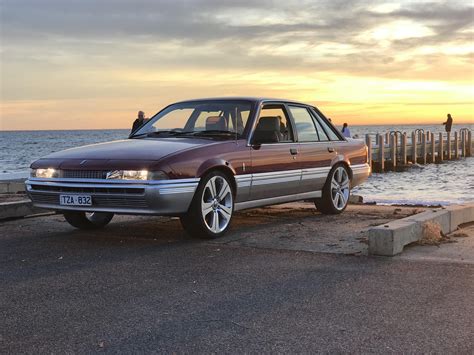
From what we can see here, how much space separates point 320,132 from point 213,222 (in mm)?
2756

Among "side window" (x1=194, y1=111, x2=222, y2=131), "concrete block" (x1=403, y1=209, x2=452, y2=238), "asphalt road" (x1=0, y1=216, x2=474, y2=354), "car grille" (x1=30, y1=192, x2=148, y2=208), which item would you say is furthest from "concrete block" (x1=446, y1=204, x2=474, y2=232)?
"car grille" (x1=30, y1=192, x2=148, y2=208)

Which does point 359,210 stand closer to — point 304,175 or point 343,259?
point 304,175

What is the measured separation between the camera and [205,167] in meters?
6.88

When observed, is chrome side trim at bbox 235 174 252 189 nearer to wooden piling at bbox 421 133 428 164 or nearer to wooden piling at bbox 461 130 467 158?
wooden piling at bbox 421 133 428 164

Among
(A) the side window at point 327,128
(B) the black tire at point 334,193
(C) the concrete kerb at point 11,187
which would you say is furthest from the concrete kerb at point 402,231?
(C) the concrete kerb at point 11,187

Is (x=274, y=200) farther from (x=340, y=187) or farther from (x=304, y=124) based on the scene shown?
(x=340, y=187)

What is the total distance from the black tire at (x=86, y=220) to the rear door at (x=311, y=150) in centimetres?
252

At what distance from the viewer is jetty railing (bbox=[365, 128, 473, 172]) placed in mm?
32844

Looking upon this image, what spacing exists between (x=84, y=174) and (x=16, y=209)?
2568 mm

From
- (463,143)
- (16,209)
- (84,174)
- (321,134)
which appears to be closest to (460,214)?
(321,134)

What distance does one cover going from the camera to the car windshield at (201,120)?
25.6ft

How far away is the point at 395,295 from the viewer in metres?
4.65

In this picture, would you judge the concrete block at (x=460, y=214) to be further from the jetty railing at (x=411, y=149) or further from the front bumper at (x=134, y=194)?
the jetty railing at (x=411, y=149)

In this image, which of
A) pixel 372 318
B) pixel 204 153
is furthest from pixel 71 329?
pixel 204 153
